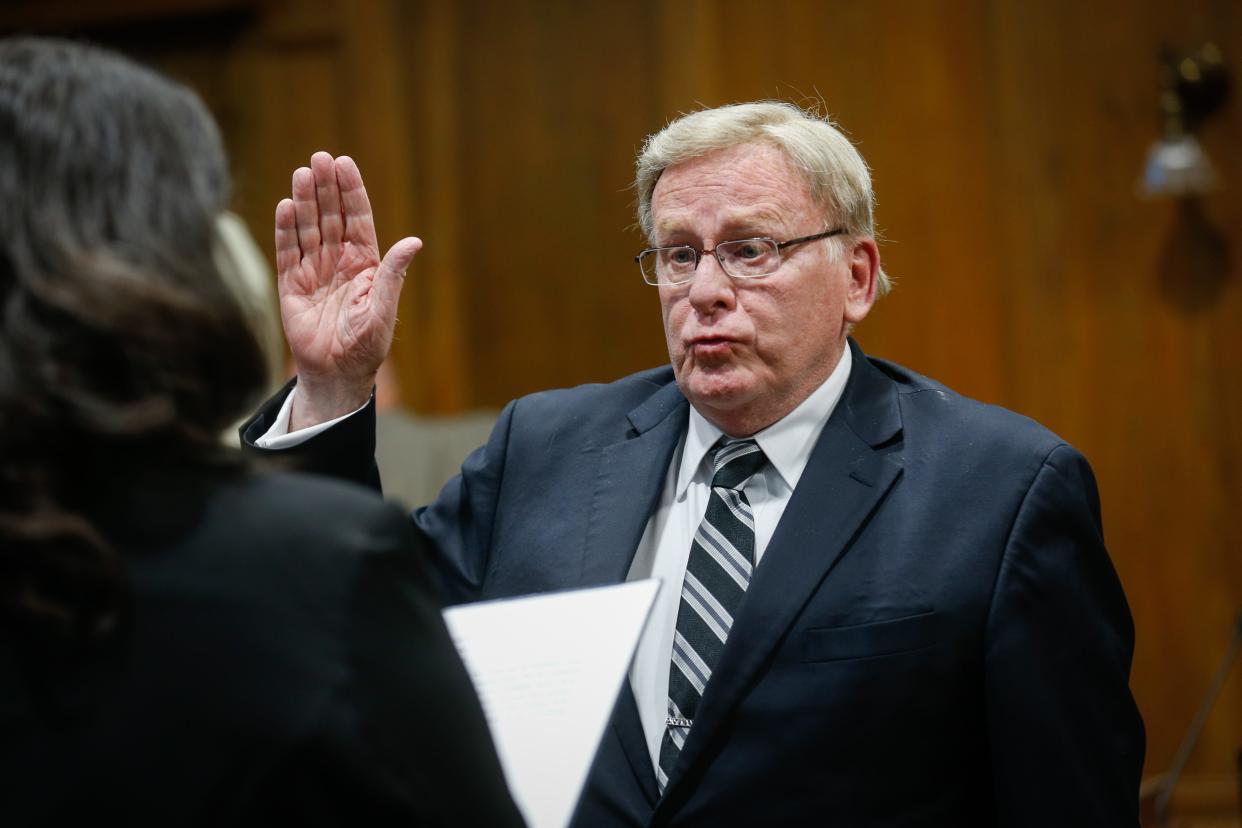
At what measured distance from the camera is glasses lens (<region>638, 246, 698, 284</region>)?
7.00 ft

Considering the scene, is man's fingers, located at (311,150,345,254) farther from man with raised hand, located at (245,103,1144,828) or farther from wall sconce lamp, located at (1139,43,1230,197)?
wall sconce lamp, located at (1139,43,1230,197)

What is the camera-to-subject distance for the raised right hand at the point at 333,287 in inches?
73.6

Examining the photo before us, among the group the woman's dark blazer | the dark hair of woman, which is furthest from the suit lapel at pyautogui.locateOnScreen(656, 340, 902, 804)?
the dark hair of woman

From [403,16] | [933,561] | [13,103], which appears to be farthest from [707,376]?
[403,16]

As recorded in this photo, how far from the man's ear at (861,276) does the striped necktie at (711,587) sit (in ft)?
1.04

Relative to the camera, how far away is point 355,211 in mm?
1938

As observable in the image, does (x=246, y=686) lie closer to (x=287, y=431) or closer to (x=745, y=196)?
(x=287, y=431)

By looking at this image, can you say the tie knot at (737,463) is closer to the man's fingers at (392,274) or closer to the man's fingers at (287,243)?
the man's fingers at (392,274)

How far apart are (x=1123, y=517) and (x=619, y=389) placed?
2263mm

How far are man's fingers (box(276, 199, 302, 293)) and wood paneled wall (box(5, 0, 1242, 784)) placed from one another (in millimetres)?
2272

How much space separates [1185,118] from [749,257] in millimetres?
2356

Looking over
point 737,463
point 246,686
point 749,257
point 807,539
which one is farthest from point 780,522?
point 246,686

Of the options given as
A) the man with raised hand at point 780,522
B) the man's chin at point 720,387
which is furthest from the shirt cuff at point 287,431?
the man's chin at point 720,387

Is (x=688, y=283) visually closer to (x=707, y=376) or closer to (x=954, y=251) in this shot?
(x=707, y=376)
